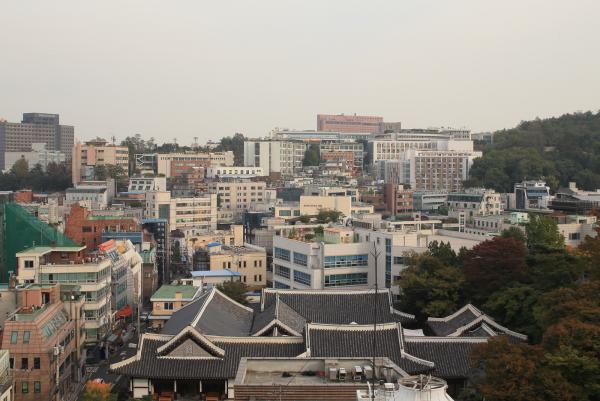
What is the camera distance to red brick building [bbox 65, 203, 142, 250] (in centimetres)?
4241

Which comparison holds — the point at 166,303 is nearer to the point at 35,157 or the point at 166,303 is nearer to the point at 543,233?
the point at 543,233

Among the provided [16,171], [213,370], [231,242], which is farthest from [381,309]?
[16,171]

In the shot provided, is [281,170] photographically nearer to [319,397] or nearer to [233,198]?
[233,198]

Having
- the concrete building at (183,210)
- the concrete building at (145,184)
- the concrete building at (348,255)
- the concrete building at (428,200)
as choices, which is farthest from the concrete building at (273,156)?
the concrete building at (348,255)

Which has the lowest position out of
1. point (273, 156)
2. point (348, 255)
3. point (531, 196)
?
point (348, 255)

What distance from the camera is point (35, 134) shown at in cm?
11638

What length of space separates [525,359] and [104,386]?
9694 mm

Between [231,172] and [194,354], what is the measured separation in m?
56.7

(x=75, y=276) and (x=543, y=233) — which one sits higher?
(x=543, y=233)

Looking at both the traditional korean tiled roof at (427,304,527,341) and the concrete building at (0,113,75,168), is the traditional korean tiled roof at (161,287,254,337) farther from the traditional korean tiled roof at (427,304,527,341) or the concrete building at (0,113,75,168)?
the concrete building at (0,113,75,168)

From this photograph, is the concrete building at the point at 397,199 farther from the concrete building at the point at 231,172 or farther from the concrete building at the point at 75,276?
the concrete building at the point at 75,276

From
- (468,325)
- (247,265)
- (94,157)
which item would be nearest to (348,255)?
(247,265)

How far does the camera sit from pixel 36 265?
96.5 feet

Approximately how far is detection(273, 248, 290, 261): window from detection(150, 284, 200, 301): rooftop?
16.5 feet
